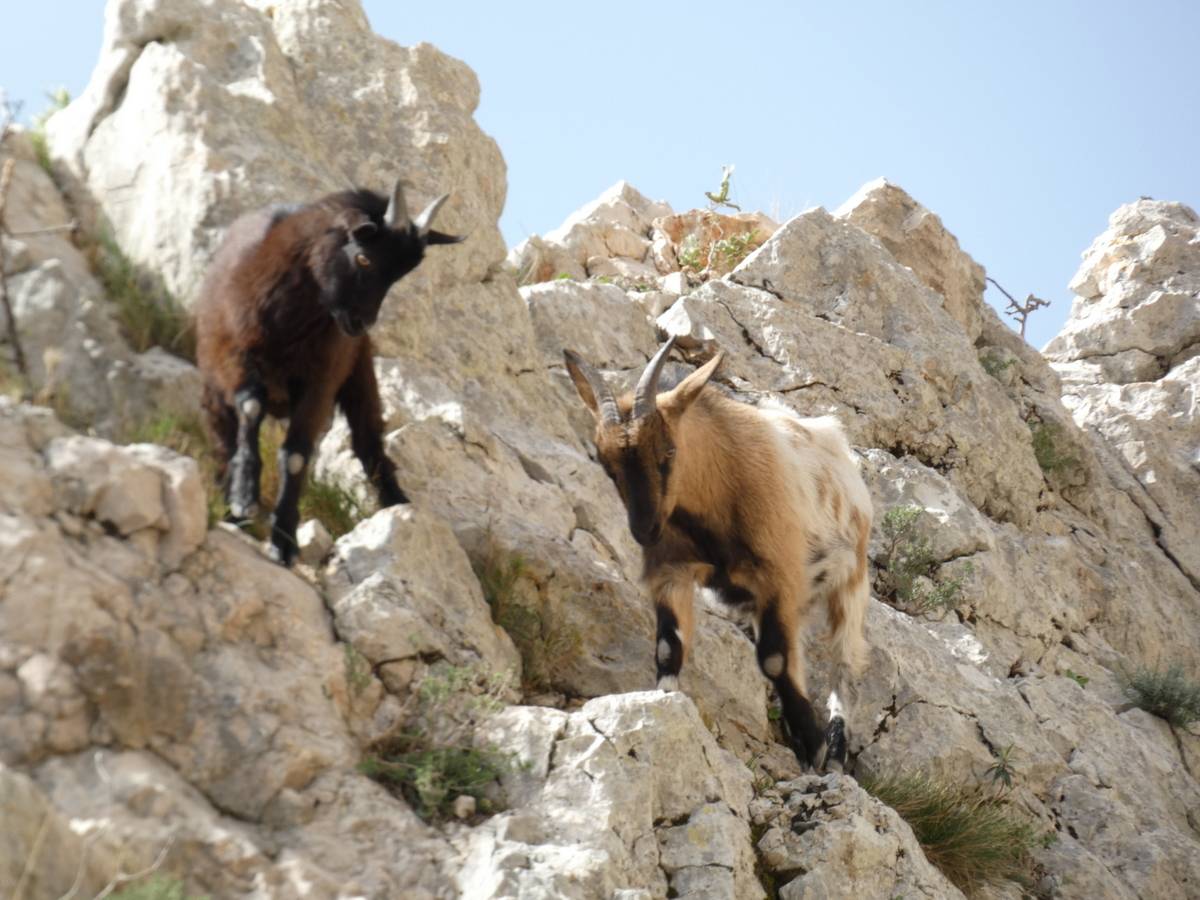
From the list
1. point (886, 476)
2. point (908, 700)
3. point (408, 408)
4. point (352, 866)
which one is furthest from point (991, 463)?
point (352, 866)

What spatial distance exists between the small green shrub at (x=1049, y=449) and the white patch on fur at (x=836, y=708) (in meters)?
5.50

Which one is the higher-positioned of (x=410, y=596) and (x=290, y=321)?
(x=290, y=321)

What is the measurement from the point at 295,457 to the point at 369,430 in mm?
761

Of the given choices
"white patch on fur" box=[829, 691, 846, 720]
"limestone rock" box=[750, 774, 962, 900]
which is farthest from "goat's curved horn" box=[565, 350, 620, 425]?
"white patch on fur" box=[829, 691, 846, 720]

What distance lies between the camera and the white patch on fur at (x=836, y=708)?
301 inches

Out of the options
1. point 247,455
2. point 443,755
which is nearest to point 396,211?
point 247,455

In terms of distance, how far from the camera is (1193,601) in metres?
12.5

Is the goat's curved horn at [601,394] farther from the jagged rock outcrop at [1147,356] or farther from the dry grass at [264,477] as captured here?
the jagged rock outcrop at [1147,356]

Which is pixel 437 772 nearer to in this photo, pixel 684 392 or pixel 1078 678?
→ pixel 684 392

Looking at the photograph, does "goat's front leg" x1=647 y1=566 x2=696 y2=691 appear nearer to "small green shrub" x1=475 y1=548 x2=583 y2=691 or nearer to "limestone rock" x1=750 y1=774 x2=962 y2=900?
"small green shrub" x1=475 y1=548 x2=583 y2=691

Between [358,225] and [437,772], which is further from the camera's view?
[358,225]

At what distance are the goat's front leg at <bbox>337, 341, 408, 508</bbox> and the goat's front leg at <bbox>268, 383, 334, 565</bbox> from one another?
0.46 metres

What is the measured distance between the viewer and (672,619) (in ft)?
22.8

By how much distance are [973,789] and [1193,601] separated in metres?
5.53
